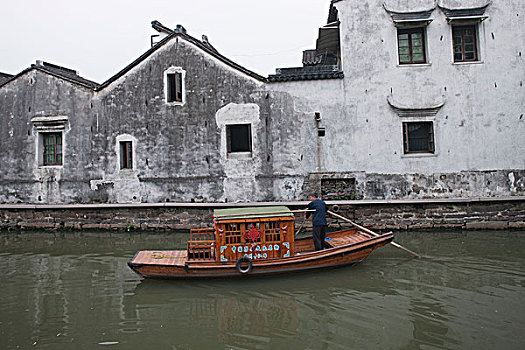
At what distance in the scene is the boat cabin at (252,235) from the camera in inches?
283

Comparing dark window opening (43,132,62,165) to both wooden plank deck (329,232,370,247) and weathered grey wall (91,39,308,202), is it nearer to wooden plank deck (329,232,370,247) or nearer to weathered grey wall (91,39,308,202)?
weathered grey wall (91,39,308,202)

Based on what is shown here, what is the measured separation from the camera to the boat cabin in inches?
283

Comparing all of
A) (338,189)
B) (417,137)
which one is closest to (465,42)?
(417,137)

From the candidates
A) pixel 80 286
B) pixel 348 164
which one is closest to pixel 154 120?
pixel 348 164

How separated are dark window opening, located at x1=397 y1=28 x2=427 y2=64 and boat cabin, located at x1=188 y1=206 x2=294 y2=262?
8.37 meters

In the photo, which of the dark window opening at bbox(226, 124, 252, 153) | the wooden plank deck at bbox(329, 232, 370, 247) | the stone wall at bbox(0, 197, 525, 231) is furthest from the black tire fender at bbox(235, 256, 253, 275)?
the dark window opening at bbox(226, 124, 252, 153)

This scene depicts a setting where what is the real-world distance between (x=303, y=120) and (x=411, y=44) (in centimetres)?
430

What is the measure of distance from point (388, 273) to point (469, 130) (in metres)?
7.26

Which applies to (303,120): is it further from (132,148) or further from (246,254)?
(246,254)

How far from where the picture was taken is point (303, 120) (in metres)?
13.2

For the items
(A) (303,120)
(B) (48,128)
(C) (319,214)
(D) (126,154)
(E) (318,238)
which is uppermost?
(B) (48,128)

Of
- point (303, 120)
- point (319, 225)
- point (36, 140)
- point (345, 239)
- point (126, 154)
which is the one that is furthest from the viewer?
point (36, 140)

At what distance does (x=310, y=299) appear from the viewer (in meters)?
6.27

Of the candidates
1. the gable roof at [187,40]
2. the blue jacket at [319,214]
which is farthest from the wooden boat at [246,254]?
the gable roof at [187,40]
